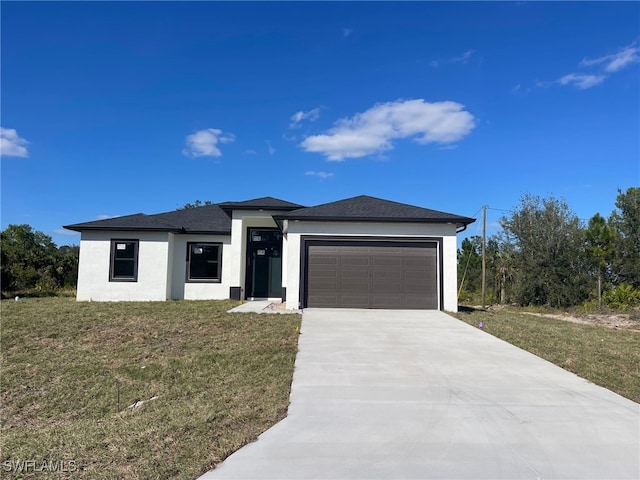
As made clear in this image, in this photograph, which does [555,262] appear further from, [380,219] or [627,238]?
[380,219]

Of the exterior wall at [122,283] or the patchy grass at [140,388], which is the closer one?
the patchy grass at [140,388]

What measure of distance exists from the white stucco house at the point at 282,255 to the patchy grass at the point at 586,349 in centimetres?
218

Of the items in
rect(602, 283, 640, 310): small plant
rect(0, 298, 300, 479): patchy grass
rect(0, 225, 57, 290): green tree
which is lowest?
rect(0, 298, 300, 479): patchy grass

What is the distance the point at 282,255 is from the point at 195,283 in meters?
3.65

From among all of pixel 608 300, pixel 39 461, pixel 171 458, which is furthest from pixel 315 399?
pixel 608 300

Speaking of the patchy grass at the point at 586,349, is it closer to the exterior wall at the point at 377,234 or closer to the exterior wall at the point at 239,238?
the exterior wall at the point at 377,234

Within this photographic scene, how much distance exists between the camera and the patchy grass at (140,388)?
3.74 m

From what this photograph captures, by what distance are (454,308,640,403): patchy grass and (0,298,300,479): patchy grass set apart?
4676 millimetres

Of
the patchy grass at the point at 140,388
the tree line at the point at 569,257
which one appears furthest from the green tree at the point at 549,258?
the patchy grass at the point at 140,388

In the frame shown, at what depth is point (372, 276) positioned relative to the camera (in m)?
13.3

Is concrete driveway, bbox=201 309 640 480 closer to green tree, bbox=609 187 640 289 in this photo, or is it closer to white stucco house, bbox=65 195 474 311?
white stucco house, bbox=65 195 474 311

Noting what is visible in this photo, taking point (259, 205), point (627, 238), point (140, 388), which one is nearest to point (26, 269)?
point (259, 205)

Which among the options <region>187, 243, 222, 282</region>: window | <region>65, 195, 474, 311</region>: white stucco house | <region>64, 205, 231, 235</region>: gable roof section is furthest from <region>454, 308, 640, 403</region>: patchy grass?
<region>64, 205, 231, 235</region>: gable roof section

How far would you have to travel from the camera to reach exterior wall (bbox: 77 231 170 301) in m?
15.8
